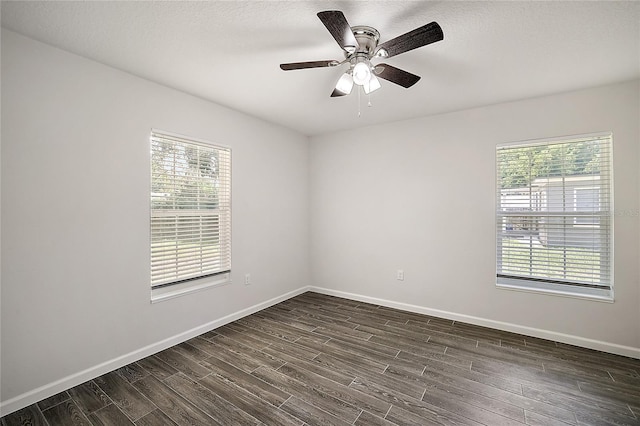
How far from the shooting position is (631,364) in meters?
2.43

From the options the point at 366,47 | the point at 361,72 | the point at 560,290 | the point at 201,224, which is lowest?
the point at 560,290

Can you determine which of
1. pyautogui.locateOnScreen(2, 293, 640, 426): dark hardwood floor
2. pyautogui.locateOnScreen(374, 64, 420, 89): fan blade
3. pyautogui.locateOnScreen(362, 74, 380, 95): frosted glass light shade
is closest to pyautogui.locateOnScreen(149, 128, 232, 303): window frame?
pyautogui.locateOnScreen(2, 293, 640, 426): dark hardwood floor

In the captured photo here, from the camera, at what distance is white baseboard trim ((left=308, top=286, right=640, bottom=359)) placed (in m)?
2.61

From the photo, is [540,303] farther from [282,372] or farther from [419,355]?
[282,372]

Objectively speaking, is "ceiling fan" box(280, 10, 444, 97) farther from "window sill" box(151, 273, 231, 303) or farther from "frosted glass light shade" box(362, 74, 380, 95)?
"window sill" box(151, 273, 231, 303)

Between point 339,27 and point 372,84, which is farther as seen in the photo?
point 372,84

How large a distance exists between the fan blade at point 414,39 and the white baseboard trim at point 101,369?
3.10 meters

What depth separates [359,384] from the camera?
2.16 m

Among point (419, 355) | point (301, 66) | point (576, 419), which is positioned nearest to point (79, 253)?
point (301, 66)

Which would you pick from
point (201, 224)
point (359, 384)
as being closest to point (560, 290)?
point (359, 384)

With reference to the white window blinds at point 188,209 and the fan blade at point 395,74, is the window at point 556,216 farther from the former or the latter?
the white window blinds at point 188,209

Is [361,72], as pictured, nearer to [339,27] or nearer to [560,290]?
[339,27]

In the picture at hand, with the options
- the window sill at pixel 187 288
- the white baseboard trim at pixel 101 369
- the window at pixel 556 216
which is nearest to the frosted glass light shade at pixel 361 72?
the window at pixel 556 216

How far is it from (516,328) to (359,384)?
6.67 feet
